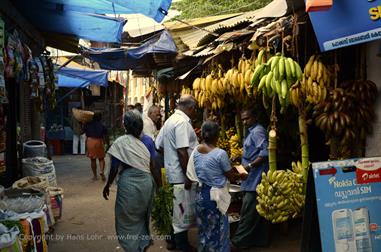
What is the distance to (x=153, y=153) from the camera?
453 centimetres

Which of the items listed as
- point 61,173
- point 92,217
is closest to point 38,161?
point 92,217

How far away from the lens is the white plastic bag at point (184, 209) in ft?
15.4

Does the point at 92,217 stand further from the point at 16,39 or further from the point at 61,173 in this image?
the point at 61,173

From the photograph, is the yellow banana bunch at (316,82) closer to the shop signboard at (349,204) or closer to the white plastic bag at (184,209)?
the shop signboard at (349,204)

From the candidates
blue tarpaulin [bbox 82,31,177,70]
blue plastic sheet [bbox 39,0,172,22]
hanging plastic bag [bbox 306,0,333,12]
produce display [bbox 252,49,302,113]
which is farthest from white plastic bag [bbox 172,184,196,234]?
blue tarpaulin [bbox 82,31,177,70]

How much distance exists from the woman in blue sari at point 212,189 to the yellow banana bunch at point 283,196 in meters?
0.42

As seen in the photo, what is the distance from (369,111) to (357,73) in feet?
1.45

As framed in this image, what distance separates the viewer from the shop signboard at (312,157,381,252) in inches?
107

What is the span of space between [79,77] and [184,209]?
34.4 feet

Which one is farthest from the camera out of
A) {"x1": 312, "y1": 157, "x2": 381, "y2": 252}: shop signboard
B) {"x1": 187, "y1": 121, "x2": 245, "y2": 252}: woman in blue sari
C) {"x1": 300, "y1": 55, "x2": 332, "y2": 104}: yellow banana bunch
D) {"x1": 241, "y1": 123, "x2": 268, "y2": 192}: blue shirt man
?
{"x1": 241, "y1": 123, "x2": 268, "y2": 192}: blue shirt man

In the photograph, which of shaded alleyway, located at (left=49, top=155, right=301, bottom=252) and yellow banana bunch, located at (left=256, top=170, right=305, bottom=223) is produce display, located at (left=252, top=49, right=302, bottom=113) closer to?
yellow banana bunch, located at (left=256, top=170, right=305, bottom=223)

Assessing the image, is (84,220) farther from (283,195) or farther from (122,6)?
(283,195)

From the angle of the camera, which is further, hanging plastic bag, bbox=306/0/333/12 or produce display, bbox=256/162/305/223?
produce display, bbox=256/162/305/223

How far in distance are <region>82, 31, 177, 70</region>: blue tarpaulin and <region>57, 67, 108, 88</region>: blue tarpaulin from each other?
485 cm
